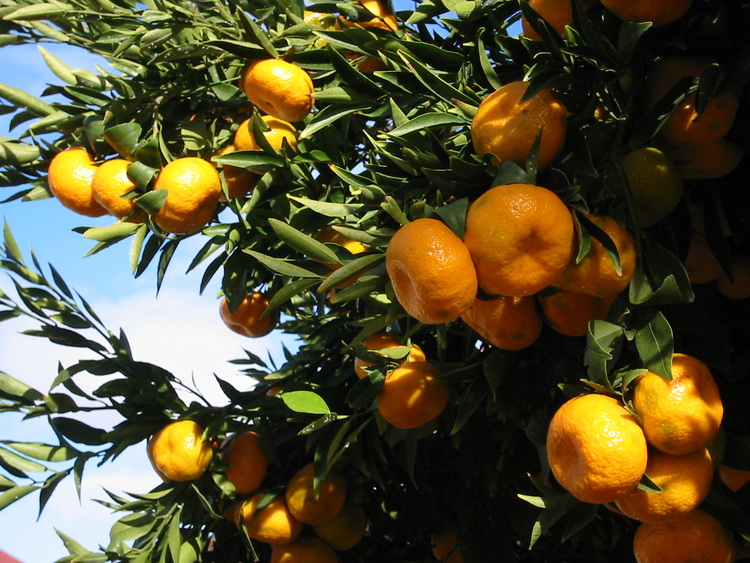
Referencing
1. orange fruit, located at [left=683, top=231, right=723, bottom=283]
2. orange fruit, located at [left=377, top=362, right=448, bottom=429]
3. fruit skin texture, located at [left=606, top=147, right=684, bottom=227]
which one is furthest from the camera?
orange fruit, located at [left=377, top=362, right=448, bottom=429]

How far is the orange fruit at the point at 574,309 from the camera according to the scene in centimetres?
138

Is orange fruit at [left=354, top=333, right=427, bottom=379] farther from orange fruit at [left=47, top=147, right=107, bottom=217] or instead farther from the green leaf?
orange fruit at [left=47, top=147, right=107, bottom=217]

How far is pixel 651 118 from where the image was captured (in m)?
1.37

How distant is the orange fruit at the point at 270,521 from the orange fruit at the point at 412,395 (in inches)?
24.7

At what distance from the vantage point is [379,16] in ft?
6.64

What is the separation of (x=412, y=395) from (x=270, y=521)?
74 cm

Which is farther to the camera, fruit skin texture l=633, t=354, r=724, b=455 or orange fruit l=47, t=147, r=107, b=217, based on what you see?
orange fruit l=47, t=147, r=107, b=217

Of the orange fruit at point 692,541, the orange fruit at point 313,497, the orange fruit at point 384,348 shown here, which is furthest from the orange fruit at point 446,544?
the orange fruit at point 692,541

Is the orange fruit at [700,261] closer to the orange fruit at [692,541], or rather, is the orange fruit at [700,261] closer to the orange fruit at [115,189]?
the orange fruit at [692,541]

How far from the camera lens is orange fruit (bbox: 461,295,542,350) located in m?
1.38

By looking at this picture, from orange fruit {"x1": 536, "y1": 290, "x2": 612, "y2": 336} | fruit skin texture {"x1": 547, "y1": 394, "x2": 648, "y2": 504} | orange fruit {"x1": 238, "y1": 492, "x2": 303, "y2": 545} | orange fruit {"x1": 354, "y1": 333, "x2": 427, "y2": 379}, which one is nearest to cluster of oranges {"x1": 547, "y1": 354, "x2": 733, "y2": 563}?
fruit skin texture {"x1": 547, "y1": 394, "x2": 648, "y2": 504}

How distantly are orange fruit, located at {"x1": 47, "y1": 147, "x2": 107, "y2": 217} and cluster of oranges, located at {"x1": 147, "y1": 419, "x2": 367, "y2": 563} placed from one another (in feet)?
2.27

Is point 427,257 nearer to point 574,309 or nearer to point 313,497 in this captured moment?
point 574,309

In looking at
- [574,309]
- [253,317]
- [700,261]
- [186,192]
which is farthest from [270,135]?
[700,261]
